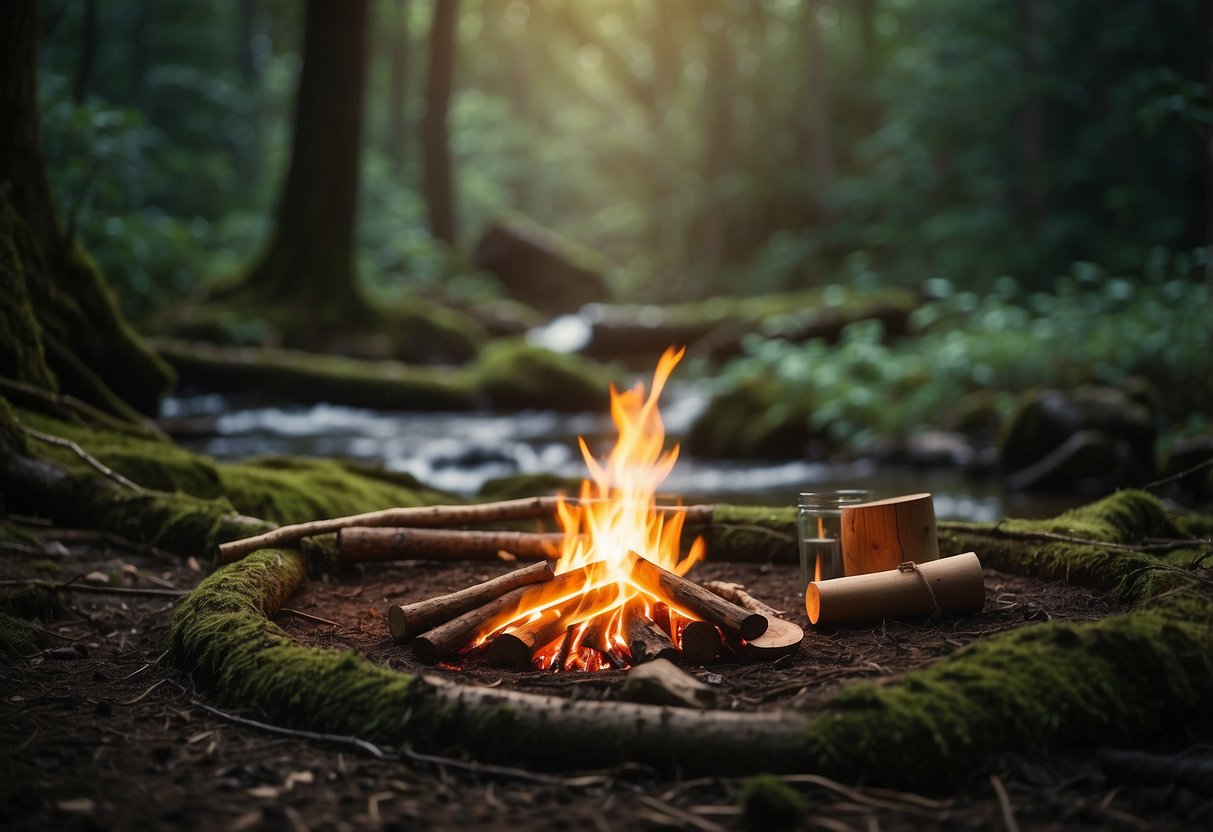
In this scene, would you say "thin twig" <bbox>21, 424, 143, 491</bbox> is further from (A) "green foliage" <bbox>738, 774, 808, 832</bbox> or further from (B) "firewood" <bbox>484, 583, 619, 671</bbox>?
(A) "green foliage" <bbox>738, 774, 808, 832</bbox>

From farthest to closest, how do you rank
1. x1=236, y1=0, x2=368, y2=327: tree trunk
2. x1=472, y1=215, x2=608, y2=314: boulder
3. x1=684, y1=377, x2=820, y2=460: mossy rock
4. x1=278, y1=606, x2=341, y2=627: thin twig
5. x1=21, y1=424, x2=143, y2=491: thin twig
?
x1=472, y1=215, x2=608, y2=314: boulder → x1=236, y1=0, x2=368, y2=327: tree trunk → x1=684, y1=377, x2=820, y2=460: mossy rock → x1=21, y1=424, x2=143, y2=491: thin twig → x1=278, y1=606, x2=341, y2=627: thin twig

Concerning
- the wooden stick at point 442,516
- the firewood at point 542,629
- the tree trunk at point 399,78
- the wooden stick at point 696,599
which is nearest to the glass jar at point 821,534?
the wooden stick at point 442,516

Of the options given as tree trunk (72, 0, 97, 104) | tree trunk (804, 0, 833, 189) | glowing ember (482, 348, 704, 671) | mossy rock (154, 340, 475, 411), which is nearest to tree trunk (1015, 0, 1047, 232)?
tree trunk (804, 0, 833, 189)

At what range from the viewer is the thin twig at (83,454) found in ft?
18.4

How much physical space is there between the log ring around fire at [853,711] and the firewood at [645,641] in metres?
0.70

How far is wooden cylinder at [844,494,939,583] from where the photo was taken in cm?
435

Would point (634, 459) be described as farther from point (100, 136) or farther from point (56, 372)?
point (100, 136)

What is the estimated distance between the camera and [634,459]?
15.7 feet

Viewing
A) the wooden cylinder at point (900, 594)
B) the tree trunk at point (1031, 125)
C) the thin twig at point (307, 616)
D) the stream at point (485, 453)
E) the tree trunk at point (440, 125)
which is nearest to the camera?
the wooden cylinder at point (900, 594)

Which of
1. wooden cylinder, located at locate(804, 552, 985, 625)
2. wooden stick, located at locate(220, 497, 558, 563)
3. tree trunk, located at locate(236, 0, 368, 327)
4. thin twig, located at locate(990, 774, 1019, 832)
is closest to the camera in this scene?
thin twig, located at locate(990, 774, 1019, 832)

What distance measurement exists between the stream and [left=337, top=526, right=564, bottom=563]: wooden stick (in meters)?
4.21

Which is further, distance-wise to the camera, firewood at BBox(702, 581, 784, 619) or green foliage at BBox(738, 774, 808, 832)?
firewood at BBox(702, 581, 784, 619)

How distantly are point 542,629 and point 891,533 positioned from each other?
161 cm

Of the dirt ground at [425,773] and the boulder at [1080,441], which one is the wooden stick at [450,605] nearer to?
the dirt ground at [425,773]
